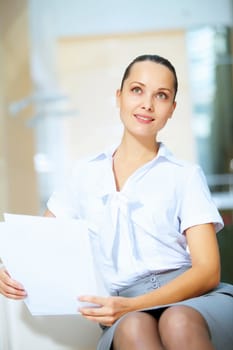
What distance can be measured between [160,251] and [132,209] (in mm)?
88

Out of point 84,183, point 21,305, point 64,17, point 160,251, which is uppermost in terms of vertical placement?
point 64,17

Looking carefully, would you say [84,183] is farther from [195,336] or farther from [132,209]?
[195,336]

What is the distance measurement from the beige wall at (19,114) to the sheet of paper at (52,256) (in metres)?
1.29

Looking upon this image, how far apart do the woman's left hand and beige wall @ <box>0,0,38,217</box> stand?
53.4 inches

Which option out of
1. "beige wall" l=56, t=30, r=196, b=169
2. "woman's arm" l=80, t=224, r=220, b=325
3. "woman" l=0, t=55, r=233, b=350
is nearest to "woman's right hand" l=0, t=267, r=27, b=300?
"woman" l=0, t=55, r=233, b=350

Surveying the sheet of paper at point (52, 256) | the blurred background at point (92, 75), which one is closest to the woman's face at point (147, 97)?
the sheet of paper at point (52, 256)

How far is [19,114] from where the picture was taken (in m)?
3.05

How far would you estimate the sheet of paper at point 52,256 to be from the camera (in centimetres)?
78

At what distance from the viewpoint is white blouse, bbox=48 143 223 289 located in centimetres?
86

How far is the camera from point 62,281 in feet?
2.64

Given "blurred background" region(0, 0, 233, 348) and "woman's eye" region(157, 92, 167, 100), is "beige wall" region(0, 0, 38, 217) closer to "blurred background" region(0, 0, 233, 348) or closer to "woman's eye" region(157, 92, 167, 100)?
"blurred background" region(0, 0, 233, 348)

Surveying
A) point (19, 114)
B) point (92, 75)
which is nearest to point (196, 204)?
point (19, 114)

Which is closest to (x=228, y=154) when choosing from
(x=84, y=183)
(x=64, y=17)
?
(x=64, y=17)

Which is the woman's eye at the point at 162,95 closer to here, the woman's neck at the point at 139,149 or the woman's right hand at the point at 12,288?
the woman's neck at the point at 139,149
